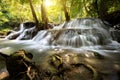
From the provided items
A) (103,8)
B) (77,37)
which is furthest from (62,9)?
(77,37)

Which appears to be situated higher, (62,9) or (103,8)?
(62,9)

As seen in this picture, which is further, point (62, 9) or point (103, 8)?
point (62, 9)

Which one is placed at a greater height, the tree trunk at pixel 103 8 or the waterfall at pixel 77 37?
the tree trunk at pixel 103 8

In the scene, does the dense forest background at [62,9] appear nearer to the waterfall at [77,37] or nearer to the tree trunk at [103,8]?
the tree trunk at [103,8]

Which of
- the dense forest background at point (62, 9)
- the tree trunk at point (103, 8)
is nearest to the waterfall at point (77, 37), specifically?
the dense forest background at point (62, 9)

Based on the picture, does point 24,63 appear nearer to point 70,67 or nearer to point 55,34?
point 70,67

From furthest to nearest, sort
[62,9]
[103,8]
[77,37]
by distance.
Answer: [62,9] → [103,8] → [77,37]

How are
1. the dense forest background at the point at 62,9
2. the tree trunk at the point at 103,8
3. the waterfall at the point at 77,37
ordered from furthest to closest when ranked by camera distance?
the tree trunk at the point at 103,8, the dense forest background at the point at 62,9, the waterfall at the point at 77,37

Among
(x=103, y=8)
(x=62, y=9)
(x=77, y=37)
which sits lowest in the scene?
(x=77, y=37)

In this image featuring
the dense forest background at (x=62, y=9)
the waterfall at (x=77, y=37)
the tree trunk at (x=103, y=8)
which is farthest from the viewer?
the tree trunk at (x=103, y=8)

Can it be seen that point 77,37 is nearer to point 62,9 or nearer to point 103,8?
point 103,8

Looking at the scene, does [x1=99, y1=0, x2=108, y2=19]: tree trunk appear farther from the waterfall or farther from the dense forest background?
the waterfall

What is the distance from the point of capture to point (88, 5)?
22891 millimetres

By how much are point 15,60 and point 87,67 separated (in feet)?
6.42
